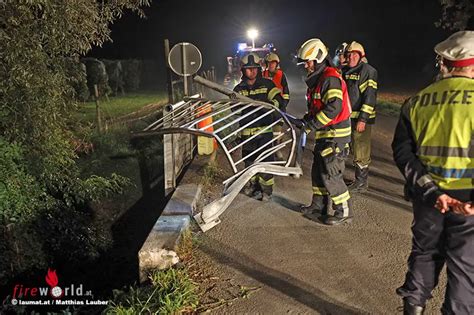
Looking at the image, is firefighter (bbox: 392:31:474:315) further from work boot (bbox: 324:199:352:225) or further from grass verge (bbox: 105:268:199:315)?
work boot (bbox: 324:199:352:225)

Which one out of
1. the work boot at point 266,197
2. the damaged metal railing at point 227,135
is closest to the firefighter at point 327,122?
the damaged metal railing at point 227,135

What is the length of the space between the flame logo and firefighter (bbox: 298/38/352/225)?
4.22 m

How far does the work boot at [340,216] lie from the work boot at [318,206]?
0.57ft

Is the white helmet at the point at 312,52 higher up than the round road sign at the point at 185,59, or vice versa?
the white helmet at the point at 312,52

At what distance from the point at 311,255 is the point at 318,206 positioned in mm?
1040

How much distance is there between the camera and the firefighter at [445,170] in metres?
2.42

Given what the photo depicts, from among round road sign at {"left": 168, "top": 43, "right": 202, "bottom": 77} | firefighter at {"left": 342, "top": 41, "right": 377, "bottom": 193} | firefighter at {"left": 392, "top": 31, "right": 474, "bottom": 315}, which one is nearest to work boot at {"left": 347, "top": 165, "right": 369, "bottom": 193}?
firefighter at {"left": 342, "top": 41, "right": 377, "bottom": 193}

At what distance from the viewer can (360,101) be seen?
5.82 m

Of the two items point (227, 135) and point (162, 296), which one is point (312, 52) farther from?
point (162, 296)

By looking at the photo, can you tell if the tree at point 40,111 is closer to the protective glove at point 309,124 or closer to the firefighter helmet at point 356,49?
the firefighter helmet at point 356,49

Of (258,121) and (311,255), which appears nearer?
(311,255)

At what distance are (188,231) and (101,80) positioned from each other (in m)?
17.7

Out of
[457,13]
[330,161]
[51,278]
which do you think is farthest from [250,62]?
[457,13]

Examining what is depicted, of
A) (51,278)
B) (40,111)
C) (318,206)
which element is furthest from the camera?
(51,278)
